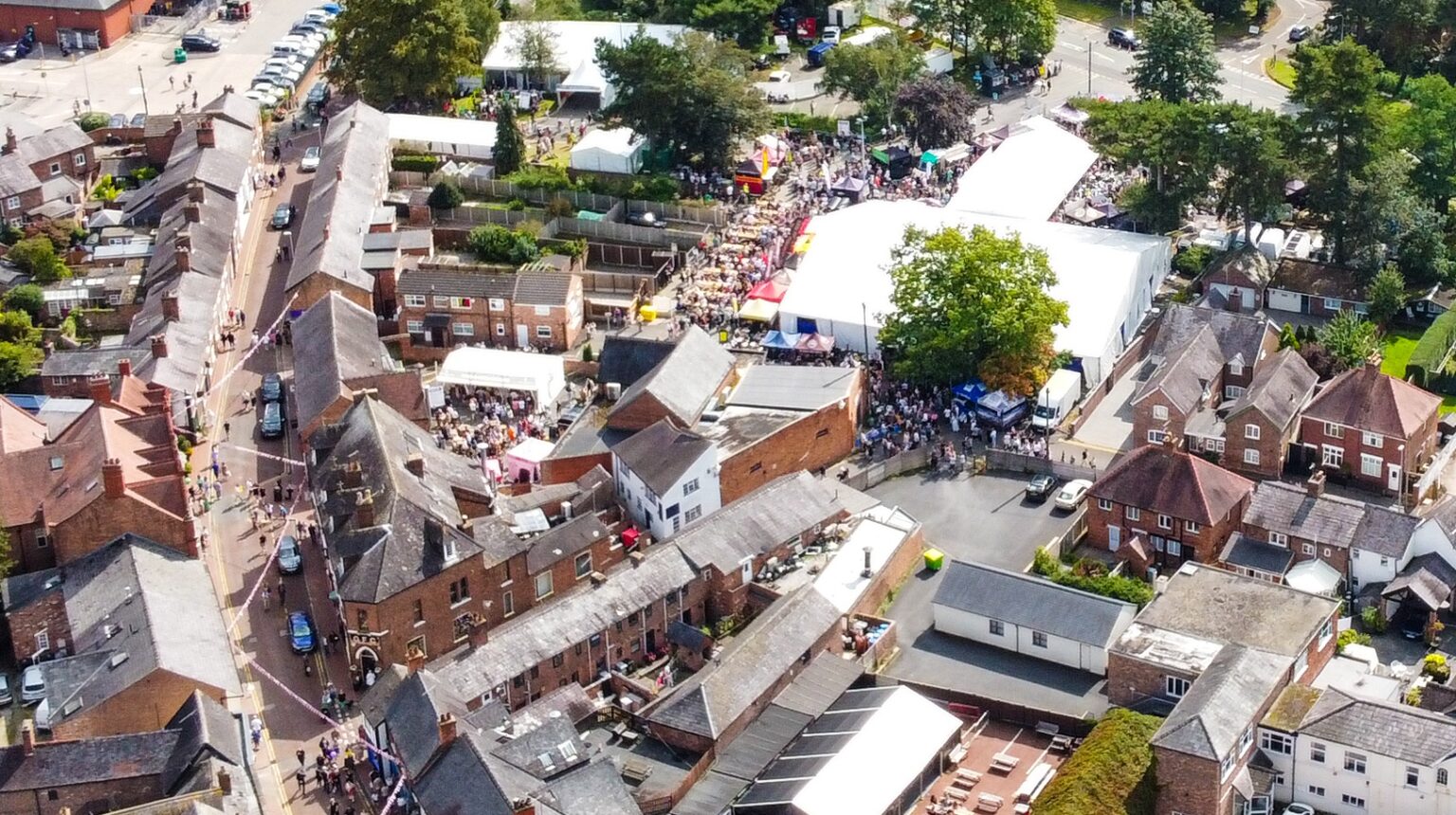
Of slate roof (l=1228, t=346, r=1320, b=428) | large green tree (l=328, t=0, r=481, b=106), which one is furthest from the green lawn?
large green tree (l=328, t=0, r=481, b=106)

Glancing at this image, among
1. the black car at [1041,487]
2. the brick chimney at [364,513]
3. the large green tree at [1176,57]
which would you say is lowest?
the black car at [1041,487]

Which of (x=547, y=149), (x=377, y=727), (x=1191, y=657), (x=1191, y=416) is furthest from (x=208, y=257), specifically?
(x=1191, y=657)

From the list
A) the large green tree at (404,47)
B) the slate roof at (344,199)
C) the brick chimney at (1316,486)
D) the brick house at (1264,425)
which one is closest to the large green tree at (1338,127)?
the brick house at (1264,425)

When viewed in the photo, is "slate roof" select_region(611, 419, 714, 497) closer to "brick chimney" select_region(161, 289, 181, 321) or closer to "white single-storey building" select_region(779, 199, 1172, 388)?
"white single-storey building" select_region(779, 199, 1172, 388)

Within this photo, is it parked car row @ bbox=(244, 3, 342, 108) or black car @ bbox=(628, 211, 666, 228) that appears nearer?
black car @ bbox=(628, 211, 666, 228)

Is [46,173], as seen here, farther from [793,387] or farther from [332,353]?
[793,387]

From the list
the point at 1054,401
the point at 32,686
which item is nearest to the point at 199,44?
the point at 1054,401

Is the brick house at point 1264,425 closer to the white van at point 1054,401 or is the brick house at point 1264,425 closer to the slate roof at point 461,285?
the white van at point 1054,401

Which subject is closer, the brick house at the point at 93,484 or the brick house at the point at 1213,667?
the brick house at the point at 1213,667
